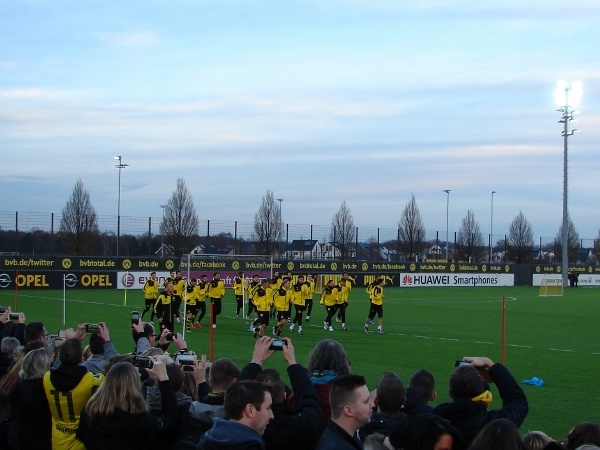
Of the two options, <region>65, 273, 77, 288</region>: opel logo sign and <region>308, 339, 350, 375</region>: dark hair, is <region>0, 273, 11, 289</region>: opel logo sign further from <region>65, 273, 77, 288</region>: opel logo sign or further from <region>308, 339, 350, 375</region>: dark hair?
<region>308, 339, 350, 375</region>: dark hair

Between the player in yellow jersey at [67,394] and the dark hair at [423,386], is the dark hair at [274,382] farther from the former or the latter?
the player in yellow jersey at [67,394]

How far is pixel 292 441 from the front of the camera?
490 centimetres

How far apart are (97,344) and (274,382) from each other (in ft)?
10.9

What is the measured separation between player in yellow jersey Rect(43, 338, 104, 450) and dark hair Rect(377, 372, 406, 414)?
2.48 metres

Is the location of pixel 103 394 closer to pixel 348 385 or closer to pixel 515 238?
pixel 348 385

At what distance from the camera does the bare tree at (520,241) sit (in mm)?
91750

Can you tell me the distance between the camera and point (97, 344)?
8008 millimetres

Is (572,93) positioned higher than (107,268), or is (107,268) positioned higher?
(572,93)

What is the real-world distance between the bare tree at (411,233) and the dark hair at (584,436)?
76.7 metres

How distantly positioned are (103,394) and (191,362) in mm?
839

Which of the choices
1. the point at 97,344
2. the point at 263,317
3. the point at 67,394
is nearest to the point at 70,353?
the point at 67,394

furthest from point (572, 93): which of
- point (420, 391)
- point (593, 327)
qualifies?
point (420, 391)

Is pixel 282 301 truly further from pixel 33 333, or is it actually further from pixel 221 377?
pixel 221 377

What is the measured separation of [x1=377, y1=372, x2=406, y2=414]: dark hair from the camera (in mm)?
5371
